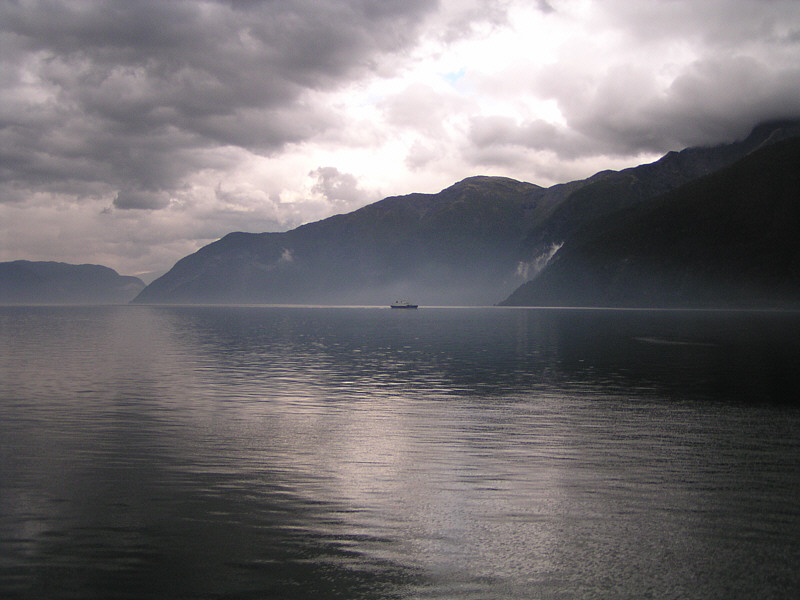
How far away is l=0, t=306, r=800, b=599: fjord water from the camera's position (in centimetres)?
1474

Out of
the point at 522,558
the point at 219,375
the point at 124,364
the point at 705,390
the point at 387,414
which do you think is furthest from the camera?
the point at 124,364

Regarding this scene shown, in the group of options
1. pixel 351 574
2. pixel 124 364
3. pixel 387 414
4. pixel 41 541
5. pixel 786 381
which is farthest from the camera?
pixel 124 364

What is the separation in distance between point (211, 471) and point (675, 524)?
15.7m

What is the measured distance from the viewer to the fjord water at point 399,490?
48.4 feet

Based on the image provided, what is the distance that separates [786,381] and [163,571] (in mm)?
51411

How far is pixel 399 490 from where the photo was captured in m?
21.4

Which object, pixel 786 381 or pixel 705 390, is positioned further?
pixel 786 381

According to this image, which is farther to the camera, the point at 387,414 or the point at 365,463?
the point at 387,414

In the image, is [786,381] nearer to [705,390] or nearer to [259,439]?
[705,390]

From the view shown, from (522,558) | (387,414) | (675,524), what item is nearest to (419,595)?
(522,558)

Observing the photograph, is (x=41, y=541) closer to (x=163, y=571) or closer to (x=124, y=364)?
(x=163, y=571)

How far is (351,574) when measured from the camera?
48.3 feet

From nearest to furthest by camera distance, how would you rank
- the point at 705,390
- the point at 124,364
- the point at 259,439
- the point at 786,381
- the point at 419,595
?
the point at 419,595 → the point at 259,439 → the point at 705,390 → the point at 786,381 → the point at 124,364

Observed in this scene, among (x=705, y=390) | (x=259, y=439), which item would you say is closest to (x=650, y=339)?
(x=705, y=390)
